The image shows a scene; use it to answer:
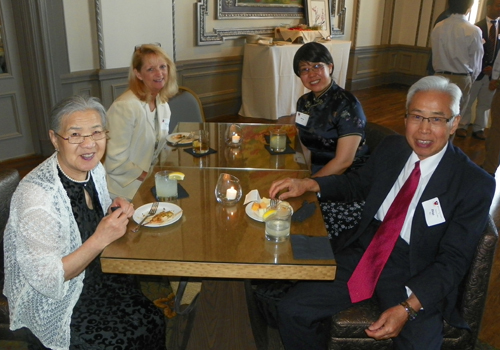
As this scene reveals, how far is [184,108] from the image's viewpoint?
10.5 ft

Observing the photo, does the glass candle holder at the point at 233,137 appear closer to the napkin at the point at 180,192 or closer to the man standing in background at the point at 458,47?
the napkin at the point at 180,192

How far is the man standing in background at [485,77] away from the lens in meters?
4.61

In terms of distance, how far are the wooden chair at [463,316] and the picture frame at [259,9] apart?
4599 millimetres

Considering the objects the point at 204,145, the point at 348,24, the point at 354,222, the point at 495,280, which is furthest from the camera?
the point at 348,24

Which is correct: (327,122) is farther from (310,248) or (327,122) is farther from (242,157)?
(310,248)

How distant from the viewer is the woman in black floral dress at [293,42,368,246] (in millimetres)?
2303

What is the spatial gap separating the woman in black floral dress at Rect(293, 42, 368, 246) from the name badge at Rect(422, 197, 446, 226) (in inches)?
23.4

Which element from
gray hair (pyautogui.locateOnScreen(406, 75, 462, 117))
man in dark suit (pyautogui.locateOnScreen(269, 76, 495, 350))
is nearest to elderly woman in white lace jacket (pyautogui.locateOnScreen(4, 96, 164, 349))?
man in dark suit (pyautogui.locateOnScreen(269, 76, 495, 350))

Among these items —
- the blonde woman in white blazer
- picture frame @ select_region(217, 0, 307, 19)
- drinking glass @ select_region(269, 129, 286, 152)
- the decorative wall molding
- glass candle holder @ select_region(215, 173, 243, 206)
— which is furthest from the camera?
picture frame @ select_region(217, 0, 307, 19)

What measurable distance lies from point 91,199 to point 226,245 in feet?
1.96

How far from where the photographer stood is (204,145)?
2.31 meters

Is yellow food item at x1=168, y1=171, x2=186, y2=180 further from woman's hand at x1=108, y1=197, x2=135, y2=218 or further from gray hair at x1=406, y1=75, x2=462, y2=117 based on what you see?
gray hair at x1=406, y1=75, x2=462, y2=117

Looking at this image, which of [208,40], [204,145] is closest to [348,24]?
[208,40]

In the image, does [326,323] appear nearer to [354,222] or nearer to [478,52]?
[354,222]
